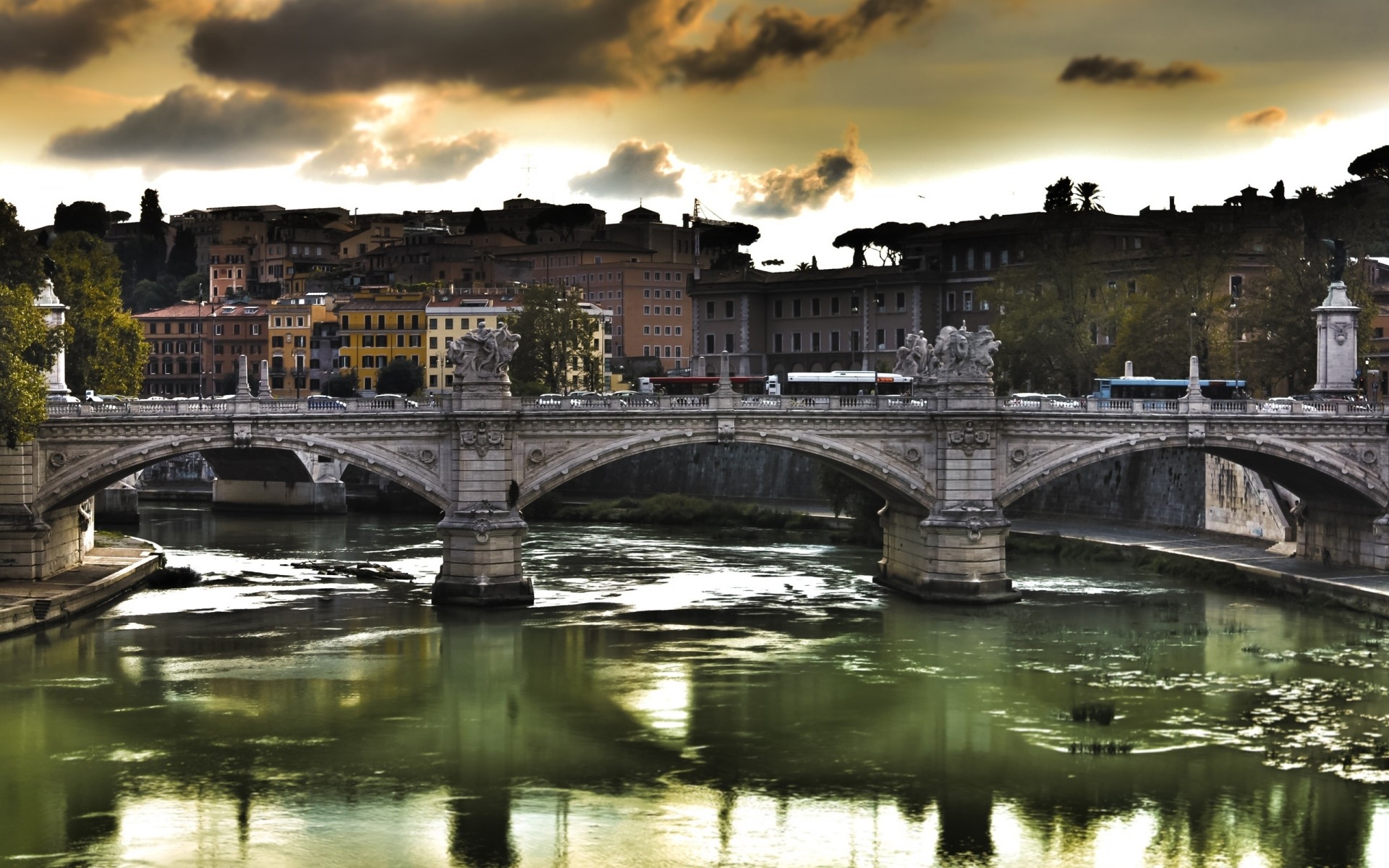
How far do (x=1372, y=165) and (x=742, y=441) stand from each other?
52557 millimetres

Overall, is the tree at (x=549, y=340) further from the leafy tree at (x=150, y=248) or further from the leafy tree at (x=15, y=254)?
the leafy tree at (x=150, y=248)

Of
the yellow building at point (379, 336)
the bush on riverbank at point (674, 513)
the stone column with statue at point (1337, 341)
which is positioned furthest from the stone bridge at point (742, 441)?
the yellow building at point (379, 336)

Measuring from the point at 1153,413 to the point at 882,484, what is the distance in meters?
7.25

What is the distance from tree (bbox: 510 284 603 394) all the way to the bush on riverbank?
23.5 ft

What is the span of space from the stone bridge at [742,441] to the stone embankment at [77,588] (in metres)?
0.79

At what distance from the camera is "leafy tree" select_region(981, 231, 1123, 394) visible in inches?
2768

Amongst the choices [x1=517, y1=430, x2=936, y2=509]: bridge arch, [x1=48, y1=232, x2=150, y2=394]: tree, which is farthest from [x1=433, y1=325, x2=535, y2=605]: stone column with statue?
[x1=48, y1=232, x2=150, y2=394]: tree

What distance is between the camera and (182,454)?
1790 inches

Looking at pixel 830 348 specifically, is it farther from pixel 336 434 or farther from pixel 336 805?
pixel 336 805

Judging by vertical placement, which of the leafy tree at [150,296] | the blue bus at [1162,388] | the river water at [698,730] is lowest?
the river water at [698,730]

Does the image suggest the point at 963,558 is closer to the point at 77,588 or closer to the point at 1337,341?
the point at 1337,341

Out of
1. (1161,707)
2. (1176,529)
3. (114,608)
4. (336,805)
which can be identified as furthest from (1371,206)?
(336,805)

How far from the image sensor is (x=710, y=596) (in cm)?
5006

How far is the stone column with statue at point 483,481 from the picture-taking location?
46188 millimetres
